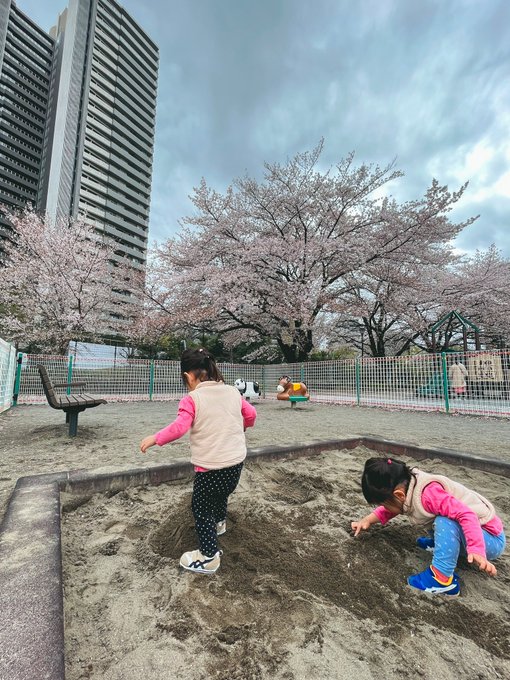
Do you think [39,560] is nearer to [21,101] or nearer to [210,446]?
[210,446]

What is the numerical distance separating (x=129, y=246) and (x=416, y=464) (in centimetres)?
6199

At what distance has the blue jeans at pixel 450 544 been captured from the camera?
1.55 m

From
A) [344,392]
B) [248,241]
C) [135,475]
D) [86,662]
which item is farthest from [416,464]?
[248,241]

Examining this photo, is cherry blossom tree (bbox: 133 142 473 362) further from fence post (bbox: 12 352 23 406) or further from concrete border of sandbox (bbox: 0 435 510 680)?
concrete border of sandbox (bbox: 0 435 510 680)

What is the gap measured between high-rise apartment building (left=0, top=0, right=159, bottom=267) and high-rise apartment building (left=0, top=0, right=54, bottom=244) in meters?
0.90

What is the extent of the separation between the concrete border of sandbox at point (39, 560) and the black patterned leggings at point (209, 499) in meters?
0.62

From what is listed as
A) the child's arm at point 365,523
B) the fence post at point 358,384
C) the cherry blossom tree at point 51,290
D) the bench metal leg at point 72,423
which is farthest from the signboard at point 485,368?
the cherry blossom tree at point 51,290

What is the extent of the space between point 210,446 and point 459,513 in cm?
126

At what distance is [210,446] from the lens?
1839 millimetres

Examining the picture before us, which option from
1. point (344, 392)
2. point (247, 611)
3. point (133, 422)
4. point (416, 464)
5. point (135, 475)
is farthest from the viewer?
point (344, 392)

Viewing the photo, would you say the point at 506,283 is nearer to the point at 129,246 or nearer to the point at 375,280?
the point at 375,280

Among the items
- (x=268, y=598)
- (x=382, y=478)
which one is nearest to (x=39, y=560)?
(x=268, y=598)

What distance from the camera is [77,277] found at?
1752cm

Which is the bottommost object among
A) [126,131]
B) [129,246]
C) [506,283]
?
[506,283]
